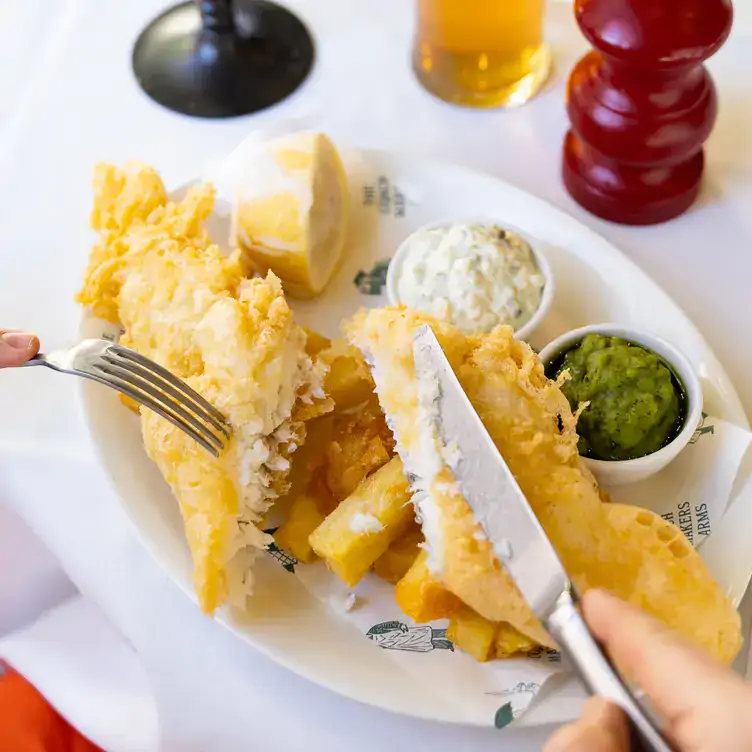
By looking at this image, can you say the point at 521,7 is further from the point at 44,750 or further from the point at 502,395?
the point at 44,750

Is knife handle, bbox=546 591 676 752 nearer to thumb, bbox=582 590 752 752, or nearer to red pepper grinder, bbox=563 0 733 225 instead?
thumb, bbox=582 590 752 752

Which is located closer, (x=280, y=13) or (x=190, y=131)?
(x=190, y=131)

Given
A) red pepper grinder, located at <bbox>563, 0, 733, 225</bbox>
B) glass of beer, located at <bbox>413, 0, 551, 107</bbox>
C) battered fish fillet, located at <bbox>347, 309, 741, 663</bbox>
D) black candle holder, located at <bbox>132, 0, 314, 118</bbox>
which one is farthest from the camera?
black candle holder, located at <bbox>132, 0, 314, 118</bbox>

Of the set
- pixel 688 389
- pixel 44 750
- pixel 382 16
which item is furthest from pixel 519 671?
pixel 382 16

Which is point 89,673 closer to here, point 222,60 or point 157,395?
point 157,395

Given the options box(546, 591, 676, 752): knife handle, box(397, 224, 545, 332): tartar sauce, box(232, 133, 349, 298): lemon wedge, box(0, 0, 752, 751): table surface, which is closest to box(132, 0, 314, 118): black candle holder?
box(0, 0, 752, 751): table surface

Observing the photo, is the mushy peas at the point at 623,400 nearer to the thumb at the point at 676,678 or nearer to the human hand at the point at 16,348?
the thumb at the point at 676,678
